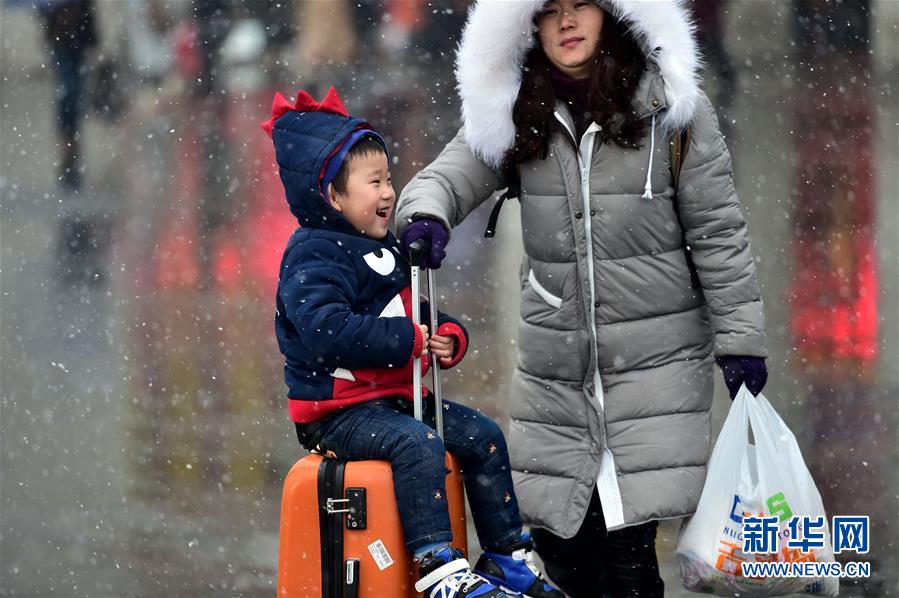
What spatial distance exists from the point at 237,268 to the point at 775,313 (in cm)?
509

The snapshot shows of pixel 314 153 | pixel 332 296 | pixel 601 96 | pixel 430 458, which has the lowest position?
pixel 430 458

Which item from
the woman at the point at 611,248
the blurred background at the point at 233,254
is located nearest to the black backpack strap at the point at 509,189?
the woman at the point at 611,248

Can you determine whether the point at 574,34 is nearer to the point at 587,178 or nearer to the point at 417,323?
the point at 587,178

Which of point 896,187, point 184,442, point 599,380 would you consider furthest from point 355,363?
point 896,187

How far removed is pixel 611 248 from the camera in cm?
378

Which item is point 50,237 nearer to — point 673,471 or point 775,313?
point 775,313

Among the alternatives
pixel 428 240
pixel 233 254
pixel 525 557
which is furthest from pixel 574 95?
pixel 233 254

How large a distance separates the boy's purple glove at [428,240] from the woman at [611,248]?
0.07 meters

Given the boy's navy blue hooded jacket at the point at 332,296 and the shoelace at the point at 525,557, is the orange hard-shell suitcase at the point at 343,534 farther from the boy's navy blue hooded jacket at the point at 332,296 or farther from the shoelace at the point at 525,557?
the shoelace at the point at 525,557

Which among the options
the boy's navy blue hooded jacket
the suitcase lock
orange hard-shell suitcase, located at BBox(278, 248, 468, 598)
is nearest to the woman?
the boy's navy blue hooded jacket

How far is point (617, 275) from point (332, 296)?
0.90 m

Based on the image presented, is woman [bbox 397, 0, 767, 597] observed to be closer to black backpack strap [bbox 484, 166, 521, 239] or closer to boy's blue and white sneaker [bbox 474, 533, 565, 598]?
black backpack strap [bbox 484, 166, 521, 239]

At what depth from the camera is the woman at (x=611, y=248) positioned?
3.74 metres

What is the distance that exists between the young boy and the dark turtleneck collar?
1.98 feet
